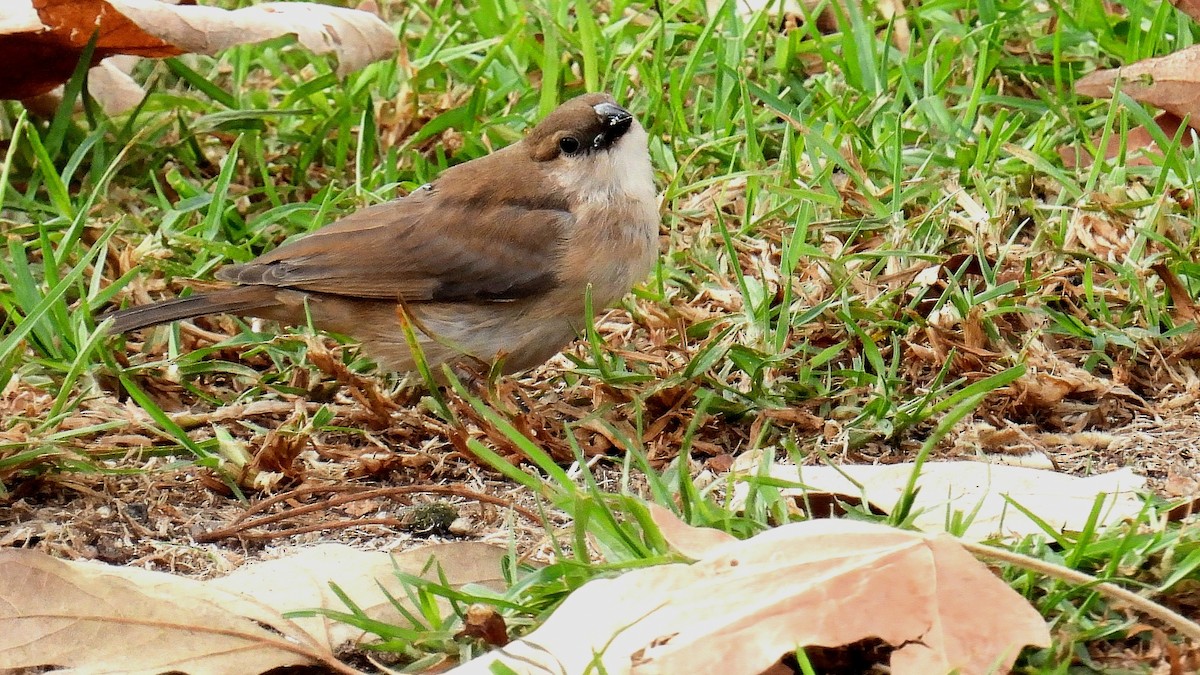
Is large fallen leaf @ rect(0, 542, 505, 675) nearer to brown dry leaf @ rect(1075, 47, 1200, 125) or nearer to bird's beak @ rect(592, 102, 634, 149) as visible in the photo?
bird's beak @ rect(592, 102, 634, 149)

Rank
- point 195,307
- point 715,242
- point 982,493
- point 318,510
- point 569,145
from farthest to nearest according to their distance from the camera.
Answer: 1. point 715,242
2. point 569,145
3. point 195,307
4. point 318,510
5. point 982,493

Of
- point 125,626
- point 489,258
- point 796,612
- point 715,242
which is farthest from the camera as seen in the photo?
point 715,242

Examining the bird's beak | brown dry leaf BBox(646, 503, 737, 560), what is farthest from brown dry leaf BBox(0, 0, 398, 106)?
brown dry leaf BBox(646, 503, 737, 560)

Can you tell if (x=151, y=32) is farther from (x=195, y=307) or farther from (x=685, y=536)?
(x=685, y=536)

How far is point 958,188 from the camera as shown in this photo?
16.3 ft

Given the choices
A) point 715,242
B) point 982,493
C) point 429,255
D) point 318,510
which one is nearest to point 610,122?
point 715,242

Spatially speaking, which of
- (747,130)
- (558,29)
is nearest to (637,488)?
(747,130)

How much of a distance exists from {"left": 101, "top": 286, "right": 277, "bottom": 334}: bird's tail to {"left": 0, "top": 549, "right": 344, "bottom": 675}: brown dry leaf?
5.67 ft

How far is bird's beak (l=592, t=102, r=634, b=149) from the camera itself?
16.1 feet

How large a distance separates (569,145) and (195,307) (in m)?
1.32

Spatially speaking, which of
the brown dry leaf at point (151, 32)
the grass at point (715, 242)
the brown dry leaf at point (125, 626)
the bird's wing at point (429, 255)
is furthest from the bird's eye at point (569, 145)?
the brown dry leaf at point (125, 626)

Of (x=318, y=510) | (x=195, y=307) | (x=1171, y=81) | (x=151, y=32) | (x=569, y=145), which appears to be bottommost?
(x=318, y=510)

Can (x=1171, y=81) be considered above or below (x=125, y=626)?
above

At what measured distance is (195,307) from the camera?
4.64 meters
